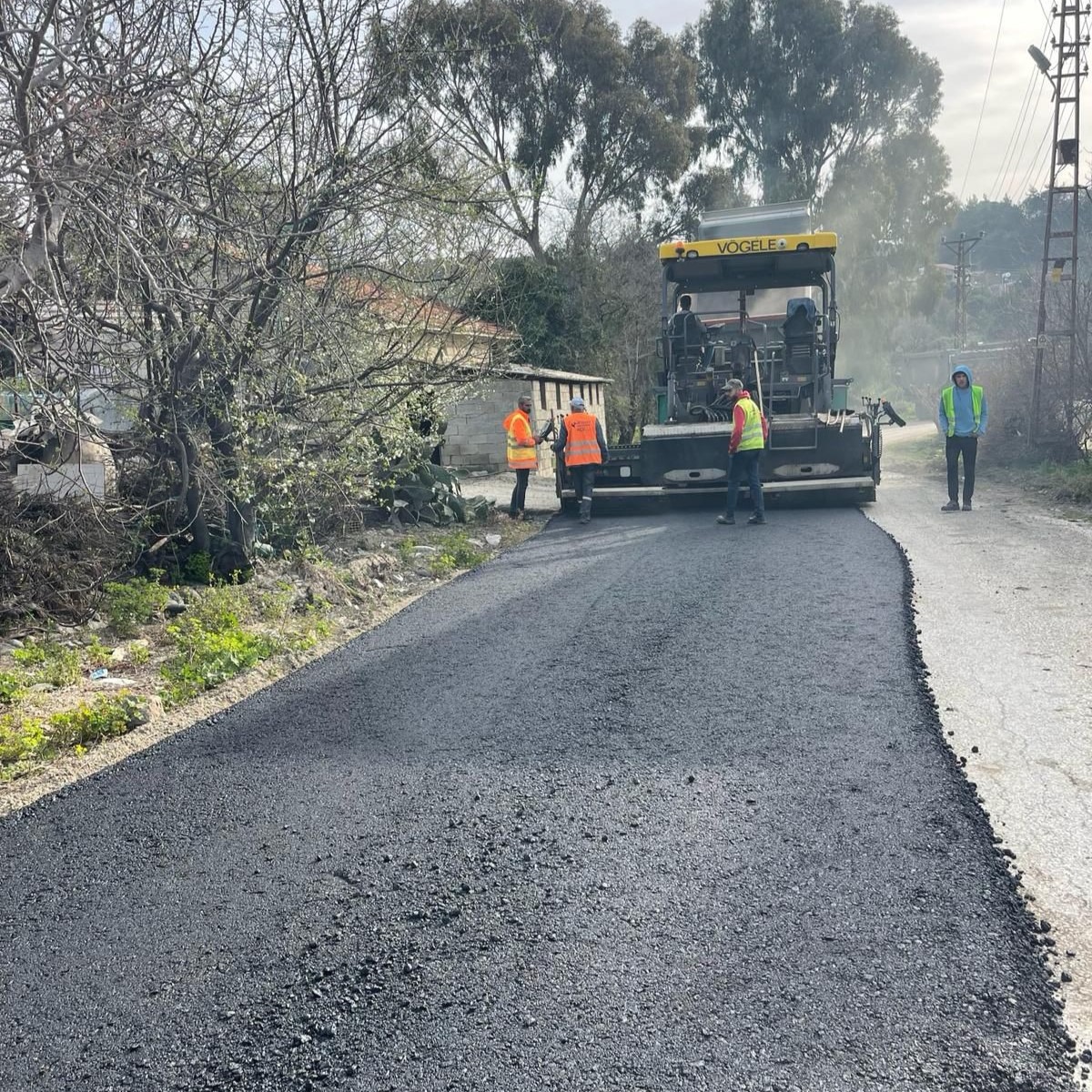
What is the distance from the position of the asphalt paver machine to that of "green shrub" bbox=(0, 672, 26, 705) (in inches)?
320

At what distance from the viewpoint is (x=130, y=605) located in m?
7.34

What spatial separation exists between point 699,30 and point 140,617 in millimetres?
39548

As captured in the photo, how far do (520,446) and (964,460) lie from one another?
5355 millimetres

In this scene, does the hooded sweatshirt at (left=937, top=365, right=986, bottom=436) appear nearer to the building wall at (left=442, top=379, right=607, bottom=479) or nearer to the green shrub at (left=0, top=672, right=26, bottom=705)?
the building wall at (left=442, top=379, right=607, bottom=479)

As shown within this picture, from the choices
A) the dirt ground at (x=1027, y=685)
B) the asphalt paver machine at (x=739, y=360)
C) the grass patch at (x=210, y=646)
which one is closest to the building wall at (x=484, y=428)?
the asphalt paver machine at (x=739, y=360)

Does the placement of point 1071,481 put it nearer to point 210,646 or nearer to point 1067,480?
point 1067,480

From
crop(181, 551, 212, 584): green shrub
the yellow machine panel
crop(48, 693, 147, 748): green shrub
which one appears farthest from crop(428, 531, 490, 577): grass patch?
the yellow machine panel

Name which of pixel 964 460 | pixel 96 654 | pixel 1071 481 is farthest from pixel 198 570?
pixel 1071 481

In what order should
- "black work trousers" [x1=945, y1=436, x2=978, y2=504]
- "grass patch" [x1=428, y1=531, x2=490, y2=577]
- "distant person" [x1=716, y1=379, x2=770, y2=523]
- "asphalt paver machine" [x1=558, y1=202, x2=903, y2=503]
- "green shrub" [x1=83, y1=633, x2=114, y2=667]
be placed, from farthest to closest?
1. "asphalt paver machine" [x1=558, y1=202, x2=903, y2=503]
2. "black work trousers" [x1=945, y1=436, x2=978, y2=504]
3. "distant person" [x1=716, y1=379, x2=770, y2=523]
4. "grass patch" [x1=428, y1=531, x2=490, y2=577]
5. "green shrub" [x1=83, y1=633, x2=114, y2=667]

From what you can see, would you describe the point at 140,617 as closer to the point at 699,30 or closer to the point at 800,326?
the point at 800,326

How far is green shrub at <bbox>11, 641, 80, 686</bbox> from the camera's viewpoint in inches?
235

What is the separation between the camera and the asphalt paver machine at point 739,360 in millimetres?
12438

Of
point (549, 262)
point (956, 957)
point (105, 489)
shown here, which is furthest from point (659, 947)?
point (549, 262)

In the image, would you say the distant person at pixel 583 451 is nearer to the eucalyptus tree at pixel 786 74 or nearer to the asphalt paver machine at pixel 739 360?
the asphalt paver machine at pixel 739 360
